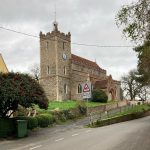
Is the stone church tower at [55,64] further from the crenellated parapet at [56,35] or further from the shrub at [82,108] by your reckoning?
the shrub at [82,108]

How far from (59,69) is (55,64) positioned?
1367 millimetres

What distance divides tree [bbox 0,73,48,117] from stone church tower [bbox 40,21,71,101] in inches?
2138

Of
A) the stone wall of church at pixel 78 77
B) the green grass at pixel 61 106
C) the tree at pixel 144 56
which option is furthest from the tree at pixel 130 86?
the tree at pixel 144 56

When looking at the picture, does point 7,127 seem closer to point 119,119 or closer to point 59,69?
point 119,119

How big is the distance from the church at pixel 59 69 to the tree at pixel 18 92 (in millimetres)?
53976

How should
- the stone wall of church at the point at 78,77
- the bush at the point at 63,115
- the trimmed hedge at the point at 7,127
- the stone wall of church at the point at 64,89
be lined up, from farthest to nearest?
the stone wall of church at the point at 78,77, the stone wall of church at the point at 64,89, the bush at the point at 63,115, the trimmed hedge at the point at 7,127

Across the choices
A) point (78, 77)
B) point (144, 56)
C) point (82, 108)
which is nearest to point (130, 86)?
point (78, 77)

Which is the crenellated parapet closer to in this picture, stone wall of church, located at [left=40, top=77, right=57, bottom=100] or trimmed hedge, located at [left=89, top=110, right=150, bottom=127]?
stone wall of church, located at [left=40, top=77, right=57, bottom=100]

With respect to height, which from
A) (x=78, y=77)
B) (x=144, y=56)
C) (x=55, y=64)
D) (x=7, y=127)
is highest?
(x=55, y=64)

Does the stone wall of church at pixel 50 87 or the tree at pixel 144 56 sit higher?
the stone wall of church at pixel 50 87

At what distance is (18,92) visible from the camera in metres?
26.0

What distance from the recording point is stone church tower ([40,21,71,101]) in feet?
275

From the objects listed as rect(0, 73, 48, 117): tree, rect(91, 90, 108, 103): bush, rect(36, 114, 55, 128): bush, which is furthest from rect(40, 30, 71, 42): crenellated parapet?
rect(0, 73, 48, 117): tree

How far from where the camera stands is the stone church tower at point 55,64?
3295 inches
